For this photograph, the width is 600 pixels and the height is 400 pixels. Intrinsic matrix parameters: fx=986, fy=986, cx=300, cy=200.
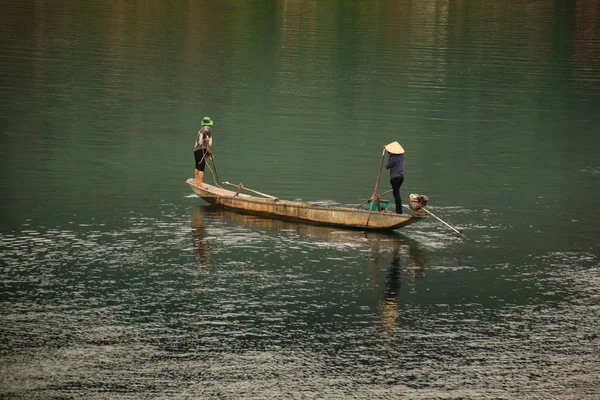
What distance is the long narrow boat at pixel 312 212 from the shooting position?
31266 mm

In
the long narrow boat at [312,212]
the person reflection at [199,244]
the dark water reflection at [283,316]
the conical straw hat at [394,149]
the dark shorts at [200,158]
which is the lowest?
the dark water reflection at [283,316]

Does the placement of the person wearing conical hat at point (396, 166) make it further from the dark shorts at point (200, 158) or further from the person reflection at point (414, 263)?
the dark shorts at point (200, 158)

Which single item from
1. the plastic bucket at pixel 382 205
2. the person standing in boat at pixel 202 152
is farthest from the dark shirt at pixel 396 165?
the person standing in boat at pixel 202 152

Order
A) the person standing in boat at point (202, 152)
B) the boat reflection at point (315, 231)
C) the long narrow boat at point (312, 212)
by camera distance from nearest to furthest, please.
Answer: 1. the boat reflection at point (315, 231)
2. the long narrow boat at point (312, 212)
3. the person standing in boat at point (202, 152)

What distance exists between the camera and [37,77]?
7138cm

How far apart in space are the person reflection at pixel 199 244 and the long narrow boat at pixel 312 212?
1.07 metres

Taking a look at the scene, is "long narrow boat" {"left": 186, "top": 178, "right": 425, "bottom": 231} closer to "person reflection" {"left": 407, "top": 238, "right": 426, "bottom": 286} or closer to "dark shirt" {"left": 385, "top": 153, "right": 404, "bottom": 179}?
"person reflection" {"left": 407, "top": 238, "right": 426, "bottom": 286}

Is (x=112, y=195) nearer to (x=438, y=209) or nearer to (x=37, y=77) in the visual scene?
(x=438, y=209)

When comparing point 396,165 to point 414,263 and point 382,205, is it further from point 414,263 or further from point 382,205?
point 414,263

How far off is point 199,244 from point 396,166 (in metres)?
7.00

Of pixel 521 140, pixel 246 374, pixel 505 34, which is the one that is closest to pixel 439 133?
pixel 521 140

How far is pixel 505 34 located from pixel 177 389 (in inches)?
4177

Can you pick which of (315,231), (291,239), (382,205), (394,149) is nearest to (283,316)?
(291,239)

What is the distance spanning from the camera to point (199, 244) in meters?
30.1
